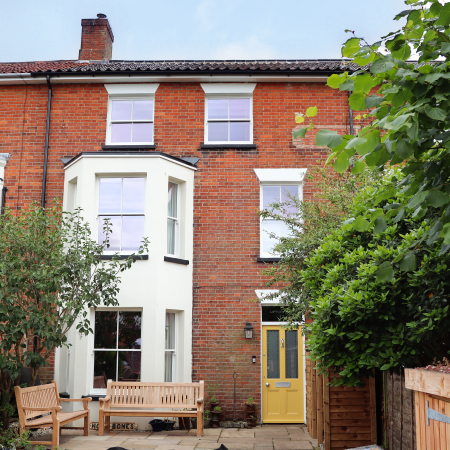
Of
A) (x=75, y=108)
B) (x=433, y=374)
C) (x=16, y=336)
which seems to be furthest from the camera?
(x=75, y=108)

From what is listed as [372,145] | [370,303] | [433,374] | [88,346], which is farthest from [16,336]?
[372,145]

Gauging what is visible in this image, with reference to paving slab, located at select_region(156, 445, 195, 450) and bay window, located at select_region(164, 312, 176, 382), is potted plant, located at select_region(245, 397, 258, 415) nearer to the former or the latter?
bay window, located at select_region(164, 312, 176, 382)

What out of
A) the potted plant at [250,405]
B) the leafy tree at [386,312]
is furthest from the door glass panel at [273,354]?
the leafy tree at [386,312]

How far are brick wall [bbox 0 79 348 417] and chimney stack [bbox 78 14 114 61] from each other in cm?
274

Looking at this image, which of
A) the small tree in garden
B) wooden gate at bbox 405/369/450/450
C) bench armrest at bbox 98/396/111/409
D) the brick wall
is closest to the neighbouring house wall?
wooden gate at bbox 405/369/450/450

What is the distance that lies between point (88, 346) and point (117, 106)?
588cm

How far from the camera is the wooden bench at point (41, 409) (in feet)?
28.5

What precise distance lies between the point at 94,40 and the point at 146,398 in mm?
10403

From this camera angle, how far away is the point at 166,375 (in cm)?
1184

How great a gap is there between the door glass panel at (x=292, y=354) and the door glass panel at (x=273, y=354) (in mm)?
229

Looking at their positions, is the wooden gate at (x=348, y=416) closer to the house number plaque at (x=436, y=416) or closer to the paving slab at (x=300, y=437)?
the paving slab at (x=300, y=437)

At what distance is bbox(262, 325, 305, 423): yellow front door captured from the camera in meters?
11.9

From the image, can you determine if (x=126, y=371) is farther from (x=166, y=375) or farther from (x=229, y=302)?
(x=229, y=302)

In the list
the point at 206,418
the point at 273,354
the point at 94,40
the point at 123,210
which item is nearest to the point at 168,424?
the point at 206,418
